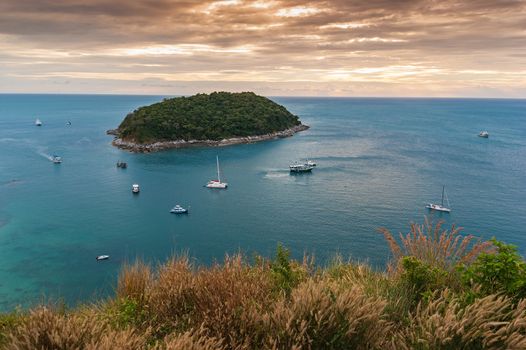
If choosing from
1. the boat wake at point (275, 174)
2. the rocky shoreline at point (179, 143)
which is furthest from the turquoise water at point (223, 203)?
the rocky shoreline at point (179, 143)

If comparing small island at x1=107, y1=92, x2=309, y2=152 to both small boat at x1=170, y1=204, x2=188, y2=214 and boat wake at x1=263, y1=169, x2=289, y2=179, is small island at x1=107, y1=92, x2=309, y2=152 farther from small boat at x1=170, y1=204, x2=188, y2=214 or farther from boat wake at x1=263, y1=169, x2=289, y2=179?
small boat at x1=170, y1=204, x2=188, y2=214

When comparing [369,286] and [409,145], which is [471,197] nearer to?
[409,145]

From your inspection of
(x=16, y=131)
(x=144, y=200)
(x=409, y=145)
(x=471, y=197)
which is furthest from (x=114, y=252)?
(x=16, y=131)

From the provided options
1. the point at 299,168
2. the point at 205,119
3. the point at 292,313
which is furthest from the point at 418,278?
the point at 205,119

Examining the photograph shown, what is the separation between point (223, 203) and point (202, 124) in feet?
164

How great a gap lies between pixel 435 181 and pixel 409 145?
3626 cm

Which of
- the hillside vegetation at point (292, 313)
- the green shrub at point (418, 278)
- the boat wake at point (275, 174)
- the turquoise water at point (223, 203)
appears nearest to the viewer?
the hillside vegetation at point (292, 313)

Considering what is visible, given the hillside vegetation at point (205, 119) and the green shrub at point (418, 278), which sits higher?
the hillside vegetation at point (205, 119)

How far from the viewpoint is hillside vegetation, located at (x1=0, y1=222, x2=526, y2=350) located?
488 centimetres

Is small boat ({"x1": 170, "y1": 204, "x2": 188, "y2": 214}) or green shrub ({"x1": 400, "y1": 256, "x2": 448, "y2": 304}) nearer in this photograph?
green shrub ({"x1": 400, "y1": 256, "x2": 448, "y2": 304})

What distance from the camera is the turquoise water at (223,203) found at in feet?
125

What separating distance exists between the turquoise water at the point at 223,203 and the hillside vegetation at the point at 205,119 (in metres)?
8.93

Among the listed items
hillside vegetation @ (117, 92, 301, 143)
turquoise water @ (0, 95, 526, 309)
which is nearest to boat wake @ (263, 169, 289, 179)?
turquoise water @ (0, 95, 526, 309)

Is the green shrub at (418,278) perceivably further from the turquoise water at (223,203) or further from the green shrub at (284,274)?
the turquoise water at (223,203)
